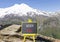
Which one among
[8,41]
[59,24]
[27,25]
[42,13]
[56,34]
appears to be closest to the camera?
[27,25]

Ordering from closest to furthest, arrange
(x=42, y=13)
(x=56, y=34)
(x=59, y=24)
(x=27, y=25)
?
(x=27, y=25) → (x=56, y=34) → (x=59, y=24) → (x=42, y=13)

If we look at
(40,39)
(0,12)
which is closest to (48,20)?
(0,12)

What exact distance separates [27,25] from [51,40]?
2.90 meters

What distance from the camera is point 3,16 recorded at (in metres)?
16.9

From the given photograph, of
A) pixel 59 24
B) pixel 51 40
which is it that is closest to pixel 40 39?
pixel 51 40

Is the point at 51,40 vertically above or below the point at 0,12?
below

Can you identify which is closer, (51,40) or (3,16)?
(51,40)

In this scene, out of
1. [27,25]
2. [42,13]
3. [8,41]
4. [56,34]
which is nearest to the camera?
[27,25]

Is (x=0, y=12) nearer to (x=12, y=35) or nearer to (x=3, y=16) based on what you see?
(x=3, y=16)

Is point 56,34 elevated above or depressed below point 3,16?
below

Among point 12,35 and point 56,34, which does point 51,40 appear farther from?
point 56,34

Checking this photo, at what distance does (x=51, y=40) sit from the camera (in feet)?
33.5

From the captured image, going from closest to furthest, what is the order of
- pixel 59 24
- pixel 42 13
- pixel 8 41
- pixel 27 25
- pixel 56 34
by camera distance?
pixel 27 25, pixel 8 41, pixel 56 34, pixel 59 24, pixel 42 13

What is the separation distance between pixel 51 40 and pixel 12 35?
1541 mm
